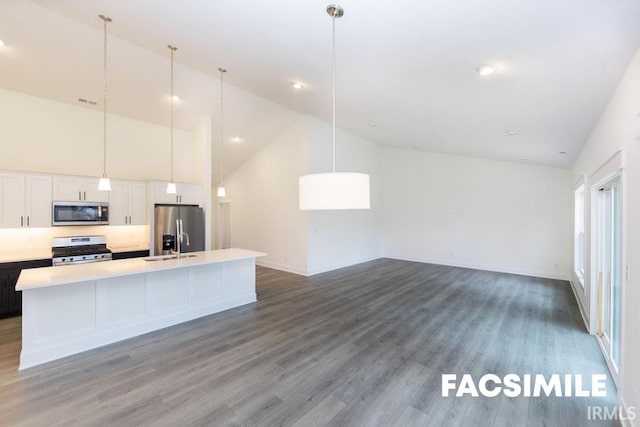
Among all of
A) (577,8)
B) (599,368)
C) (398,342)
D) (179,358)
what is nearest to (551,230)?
(599,368)

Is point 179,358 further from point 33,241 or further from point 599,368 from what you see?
point 599,368

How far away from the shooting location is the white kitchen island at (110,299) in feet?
9.25

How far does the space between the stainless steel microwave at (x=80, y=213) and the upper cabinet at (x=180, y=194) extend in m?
0.86

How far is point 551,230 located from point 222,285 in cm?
735

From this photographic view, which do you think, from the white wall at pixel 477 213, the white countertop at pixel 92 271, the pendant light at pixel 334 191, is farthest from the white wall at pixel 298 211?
the pendant light at pixel 334 191

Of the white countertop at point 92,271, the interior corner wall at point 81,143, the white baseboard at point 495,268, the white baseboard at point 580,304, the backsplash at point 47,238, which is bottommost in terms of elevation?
the white baseboard at point 580,304

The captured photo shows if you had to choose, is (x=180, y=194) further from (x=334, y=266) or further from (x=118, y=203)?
(x=334, y=266)

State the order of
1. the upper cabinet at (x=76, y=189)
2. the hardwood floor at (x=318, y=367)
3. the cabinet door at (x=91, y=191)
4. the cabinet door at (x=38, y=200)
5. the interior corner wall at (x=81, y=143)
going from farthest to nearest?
the cabinet door at (x=91, y=191), the upper cabinet at (x=76, y=189), the interior corner wall at (x=81, y=143), the cabinet door at (x=38, y=200), the hardwood floor at (x=318, y=367)

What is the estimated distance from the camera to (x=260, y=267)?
7.46 meters

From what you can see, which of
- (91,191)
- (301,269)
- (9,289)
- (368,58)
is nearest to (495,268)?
(301,269)

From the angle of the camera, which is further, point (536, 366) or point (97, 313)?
point (97, 313)

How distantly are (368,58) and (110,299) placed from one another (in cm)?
414

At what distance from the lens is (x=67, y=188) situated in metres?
4.64

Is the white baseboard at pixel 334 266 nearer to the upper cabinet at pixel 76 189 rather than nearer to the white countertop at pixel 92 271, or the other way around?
the white countertop at pixel 92 271
